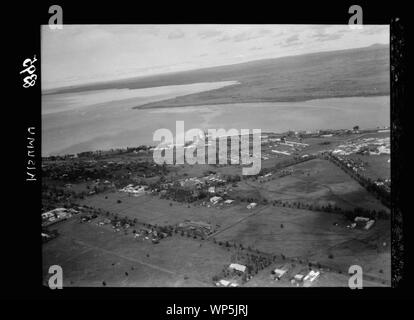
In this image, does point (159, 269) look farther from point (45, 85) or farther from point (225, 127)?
point (45, 85)

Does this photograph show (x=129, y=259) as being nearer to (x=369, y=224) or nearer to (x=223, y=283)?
(x=223, y=283)

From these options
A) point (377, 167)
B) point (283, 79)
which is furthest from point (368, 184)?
point (283, 79)

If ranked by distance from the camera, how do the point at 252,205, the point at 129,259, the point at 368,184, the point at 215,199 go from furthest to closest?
the point at 215,199, the point at 252,205, the point at 368,184, the point at 129,259

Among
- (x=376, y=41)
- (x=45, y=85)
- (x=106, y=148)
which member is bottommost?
(x=106, y=148)

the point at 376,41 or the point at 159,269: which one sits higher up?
the point at 376,41

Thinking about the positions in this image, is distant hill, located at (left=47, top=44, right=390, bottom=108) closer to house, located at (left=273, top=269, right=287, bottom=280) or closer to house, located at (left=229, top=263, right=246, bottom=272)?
house, located at (left=229, top=263, right=246, bottom=272)

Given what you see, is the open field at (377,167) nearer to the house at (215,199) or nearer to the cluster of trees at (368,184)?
the cluster of trees at (368,184)

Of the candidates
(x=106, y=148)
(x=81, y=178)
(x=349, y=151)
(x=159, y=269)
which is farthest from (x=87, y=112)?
(x=349, y=151)
